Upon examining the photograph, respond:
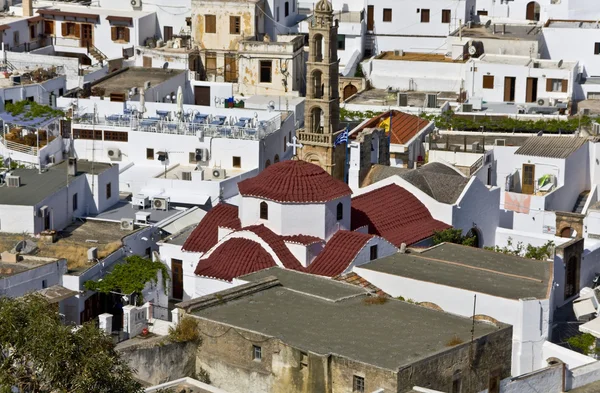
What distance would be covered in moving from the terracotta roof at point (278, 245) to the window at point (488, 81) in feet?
107

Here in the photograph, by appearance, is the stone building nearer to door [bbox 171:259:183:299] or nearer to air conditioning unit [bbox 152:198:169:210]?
door [bbox 171:259:183:299]

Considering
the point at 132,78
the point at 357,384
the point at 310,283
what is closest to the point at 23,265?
the point at 310,283

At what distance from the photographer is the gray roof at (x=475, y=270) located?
55781 mm

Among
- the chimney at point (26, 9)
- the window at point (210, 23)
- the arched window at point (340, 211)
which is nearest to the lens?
the arched window at point (340, 211)

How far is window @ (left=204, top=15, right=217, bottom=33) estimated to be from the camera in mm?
91562

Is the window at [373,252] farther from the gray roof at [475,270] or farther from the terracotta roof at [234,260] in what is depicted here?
the terracotta roof at [234,260]

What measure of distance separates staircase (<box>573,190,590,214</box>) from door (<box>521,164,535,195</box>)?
2.17 m

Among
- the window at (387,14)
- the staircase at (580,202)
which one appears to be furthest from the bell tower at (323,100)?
the window at (387,14)

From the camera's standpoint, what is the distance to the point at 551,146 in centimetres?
7638

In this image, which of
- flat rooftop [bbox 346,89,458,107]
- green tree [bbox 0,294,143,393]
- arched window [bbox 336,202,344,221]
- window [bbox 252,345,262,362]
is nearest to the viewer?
green tree [bbox 0,294,143,393]

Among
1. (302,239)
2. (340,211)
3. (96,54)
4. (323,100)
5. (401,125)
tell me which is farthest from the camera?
(96,54)

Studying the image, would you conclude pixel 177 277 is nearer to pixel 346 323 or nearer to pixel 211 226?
pixel 211 226

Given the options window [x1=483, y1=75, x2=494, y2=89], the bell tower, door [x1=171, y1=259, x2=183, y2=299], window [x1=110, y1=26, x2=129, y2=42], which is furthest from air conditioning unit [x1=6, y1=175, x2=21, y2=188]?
window [x1=483, y1=75, x2=494, y2=89]

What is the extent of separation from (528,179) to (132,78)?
21386mm
